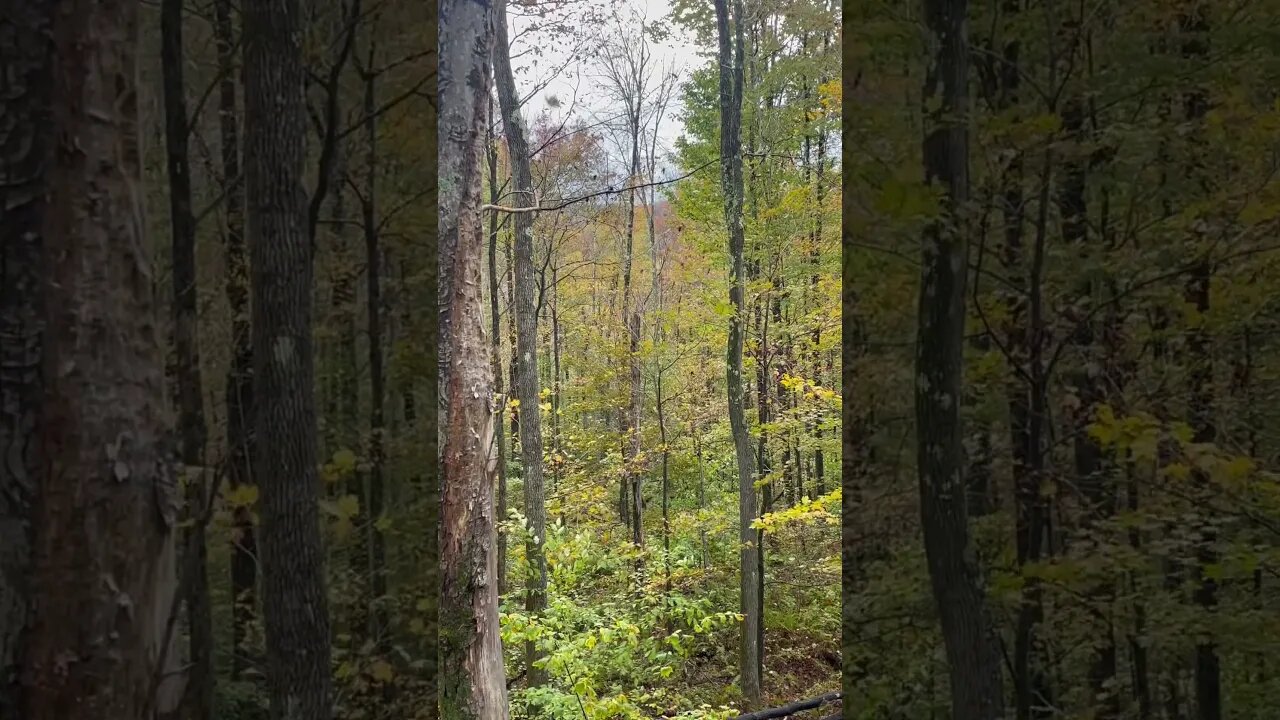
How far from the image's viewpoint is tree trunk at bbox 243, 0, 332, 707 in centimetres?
128

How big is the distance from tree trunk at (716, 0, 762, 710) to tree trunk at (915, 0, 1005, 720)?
471 centimetres

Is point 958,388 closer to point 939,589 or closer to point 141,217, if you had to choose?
point 939,589

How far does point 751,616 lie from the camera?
611 cm

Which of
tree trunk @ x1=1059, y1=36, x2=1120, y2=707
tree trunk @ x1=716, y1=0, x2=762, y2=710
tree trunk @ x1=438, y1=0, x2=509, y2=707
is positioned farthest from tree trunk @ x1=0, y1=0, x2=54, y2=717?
tree trunk @ x1=716, y1=0, x2=762, y2=710

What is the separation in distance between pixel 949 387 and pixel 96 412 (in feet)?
4.80

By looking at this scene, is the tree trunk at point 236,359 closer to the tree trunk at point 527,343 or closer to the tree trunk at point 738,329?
the tree trunk at point 527,343

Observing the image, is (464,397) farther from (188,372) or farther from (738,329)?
(738,329)

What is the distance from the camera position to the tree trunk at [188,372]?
1.24 meters

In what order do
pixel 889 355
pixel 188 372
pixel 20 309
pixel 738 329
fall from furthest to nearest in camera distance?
pixel 738 329
pixel 889 355
pixel 188 372
pixel 20 309

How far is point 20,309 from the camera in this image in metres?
1.07

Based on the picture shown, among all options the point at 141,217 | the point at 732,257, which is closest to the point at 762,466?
the point at 732,257

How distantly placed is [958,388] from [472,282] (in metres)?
1.80

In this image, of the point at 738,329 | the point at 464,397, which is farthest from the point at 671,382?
the point at 464,397

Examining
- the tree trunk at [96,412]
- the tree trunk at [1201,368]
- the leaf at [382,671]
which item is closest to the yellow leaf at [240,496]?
the tree trunk at [96,412]
